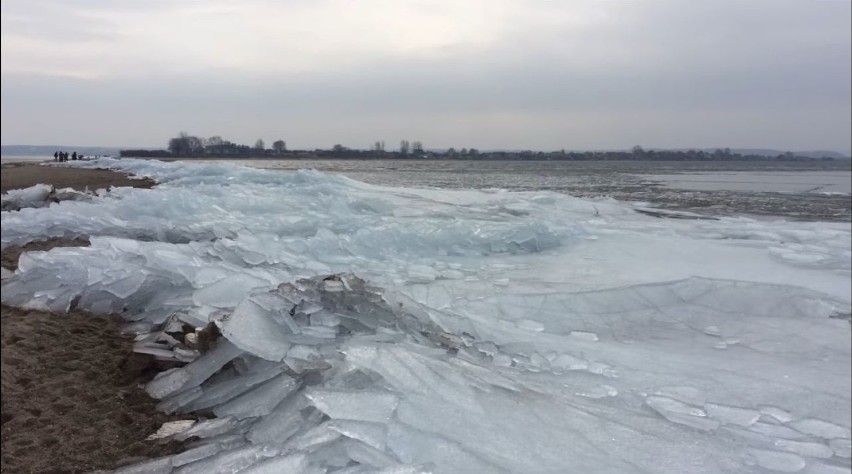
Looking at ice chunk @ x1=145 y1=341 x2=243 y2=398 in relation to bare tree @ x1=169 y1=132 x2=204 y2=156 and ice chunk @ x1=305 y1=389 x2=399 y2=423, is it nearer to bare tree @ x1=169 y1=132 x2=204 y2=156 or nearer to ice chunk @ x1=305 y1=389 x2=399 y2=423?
ice chunk @ x1=305 y1=389 x2=399 y2=423

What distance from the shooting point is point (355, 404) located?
1.84 meters

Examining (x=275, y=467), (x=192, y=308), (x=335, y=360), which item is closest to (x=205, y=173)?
(x=192, y=308)

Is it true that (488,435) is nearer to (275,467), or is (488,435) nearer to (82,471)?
(275,467)

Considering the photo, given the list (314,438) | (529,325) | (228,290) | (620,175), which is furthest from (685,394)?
(228,290)

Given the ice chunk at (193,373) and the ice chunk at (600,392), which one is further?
the ice chunk at (600,392)

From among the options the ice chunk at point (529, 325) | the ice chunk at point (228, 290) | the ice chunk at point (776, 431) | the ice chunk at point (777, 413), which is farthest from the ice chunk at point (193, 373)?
the ice chunk at point (777, 413)

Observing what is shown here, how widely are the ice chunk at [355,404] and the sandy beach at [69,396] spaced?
0.50 m

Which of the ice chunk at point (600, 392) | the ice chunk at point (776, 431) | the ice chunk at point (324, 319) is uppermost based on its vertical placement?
the ice chunk at point (324, 319)

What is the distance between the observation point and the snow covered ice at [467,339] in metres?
1.85

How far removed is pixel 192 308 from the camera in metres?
2.81

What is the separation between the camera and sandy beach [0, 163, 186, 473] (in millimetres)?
1550

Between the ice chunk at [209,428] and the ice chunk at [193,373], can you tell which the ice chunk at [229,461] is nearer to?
the ice chunk at [209,428]

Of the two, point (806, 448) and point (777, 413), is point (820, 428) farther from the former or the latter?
point (806, 448)

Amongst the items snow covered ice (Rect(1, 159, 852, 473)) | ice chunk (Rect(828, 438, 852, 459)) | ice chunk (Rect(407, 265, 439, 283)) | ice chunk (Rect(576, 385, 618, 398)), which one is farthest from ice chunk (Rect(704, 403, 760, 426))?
ice chunk (Rect(407, 265, 439, 283))
